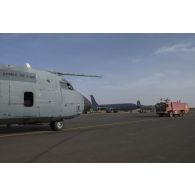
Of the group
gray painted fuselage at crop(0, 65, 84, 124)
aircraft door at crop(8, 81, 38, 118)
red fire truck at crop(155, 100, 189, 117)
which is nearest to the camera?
gray painted fuselage at crop(0, 65, 84, 124)

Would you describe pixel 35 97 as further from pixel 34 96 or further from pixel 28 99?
pixel 28 99

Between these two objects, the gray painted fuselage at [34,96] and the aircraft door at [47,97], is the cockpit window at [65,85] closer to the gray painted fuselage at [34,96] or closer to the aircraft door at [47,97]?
the gray painted fuselage at [34,96]

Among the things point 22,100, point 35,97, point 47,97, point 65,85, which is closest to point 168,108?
point 65,85

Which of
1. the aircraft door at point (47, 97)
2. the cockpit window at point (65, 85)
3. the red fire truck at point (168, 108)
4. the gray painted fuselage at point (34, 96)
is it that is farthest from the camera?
the red fire truck at point (168, 108)

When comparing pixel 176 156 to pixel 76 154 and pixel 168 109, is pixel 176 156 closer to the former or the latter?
pixel 76 154

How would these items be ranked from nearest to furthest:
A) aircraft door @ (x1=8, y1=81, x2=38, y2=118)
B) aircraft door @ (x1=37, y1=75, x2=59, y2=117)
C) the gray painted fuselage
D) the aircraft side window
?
the gray painted fuselage
aircraft door @ (x1=8, y1=81, x2=38, y2=118)
the aircraft side window
aircraft door @ (x1=37, y1=75, x2=59, y2=117)

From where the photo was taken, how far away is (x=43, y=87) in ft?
59.1

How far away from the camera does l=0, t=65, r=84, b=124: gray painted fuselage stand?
16.0m

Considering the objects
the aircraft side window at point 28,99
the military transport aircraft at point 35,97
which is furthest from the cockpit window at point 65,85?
the aircraft side window at point 28,99

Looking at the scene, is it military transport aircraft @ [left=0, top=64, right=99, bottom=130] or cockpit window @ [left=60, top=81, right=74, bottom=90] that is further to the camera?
cockpit window @ [left=60, top=81, right=74, bottom=90]

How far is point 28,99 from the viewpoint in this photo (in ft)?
56.5

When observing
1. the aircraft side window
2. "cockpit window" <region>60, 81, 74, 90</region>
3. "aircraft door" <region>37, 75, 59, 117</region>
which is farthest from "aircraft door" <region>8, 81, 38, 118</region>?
"cockpit window" <region>60, 81, 74, 90</region>

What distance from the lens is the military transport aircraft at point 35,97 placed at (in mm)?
15992

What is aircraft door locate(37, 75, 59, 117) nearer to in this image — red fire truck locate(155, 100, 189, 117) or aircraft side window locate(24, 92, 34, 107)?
aircraft side window locate(24, 92, 34, 107)
